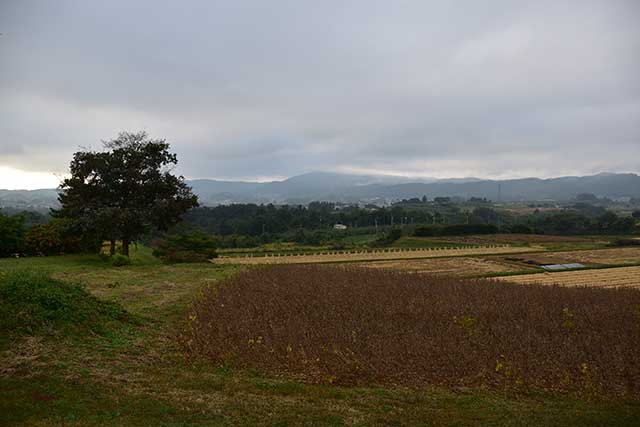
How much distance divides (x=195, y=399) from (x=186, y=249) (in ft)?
88.3

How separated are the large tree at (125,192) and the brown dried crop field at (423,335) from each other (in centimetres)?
1008

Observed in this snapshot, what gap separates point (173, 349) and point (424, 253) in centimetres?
4072

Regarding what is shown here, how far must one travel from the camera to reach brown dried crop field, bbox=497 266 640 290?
2530cm

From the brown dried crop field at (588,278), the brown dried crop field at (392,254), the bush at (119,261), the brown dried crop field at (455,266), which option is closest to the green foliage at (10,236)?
the bush at (119,261)

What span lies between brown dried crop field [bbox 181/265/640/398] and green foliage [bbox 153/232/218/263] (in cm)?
1501

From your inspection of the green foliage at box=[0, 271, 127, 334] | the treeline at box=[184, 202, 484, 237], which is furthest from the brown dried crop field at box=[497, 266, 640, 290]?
the treeline at box=[184, 202, 484, 237]

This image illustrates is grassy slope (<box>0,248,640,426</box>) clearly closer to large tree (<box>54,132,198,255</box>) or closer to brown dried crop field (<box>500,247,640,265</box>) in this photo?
large tree (<box>54,132,198,255</box>)

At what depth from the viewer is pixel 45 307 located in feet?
31.3

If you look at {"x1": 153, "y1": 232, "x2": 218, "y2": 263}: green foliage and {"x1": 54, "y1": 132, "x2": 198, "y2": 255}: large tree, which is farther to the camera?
{"x1": 153, "y1": 232, "x2": 218, "y2": 263}: green foliage

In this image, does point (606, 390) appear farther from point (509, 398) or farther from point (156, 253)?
point (156, 253)

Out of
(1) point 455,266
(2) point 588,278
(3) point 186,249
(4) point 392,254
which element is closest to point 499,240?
(4) point 392,254

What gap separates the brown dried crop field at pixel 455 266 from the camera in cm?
3125

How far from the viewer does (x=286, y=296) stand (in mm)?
14266

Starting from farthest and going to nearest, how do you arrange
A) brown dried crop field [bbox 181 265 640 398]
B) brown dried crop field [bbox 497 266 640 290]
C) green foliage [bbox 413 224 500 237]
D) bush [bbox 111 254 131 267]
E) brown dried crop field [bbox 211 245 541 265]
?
green foliage [bbox 413 224 500 237], brown dried crop field [bbox 211 245 541 265], brown dried crop field [bbox 497 266 640 290], bush [bbox 111 254 131 267], brown dried crop field [bbox 181 265 640 398]
